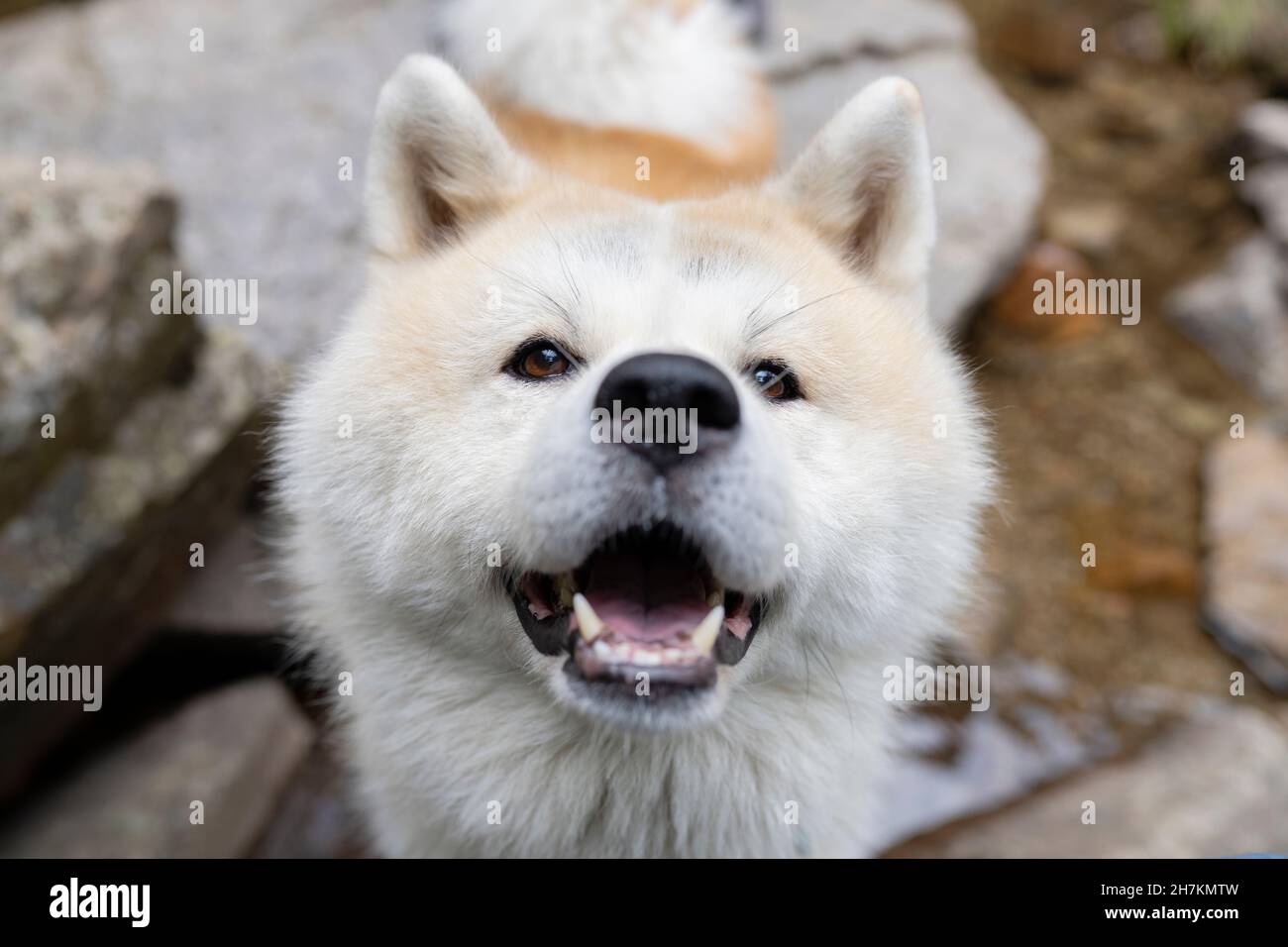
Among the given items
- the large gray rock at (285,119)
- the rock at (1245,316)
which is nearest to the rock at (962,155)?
the large gray rock at (285,119)

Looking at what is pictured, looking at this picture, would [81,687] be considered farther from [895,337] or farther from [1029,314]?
[1029,314]

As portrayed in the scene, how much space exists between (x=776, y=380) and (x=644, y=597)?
62 cm

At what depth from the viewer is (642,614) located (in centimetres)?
217

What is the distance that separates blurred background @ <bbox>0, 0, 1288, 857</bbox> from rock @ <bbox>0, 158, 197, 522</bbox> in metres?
0.01

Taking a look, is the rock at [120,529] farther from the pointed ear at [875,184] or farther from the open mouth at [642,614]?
the pointed ear at [875,184]

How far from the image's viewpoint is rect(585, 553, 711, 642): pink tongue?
2145mm

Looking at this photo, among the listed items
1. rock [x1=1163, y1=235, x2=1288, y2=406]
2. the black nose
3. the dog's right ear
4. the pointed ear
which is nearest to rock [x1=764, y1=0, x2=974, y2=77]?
rock [x1=1163, y1=235, x2=1288, y2=406]

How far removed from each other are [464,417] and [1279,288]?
235 inches

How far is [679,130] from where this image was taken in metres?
4.53

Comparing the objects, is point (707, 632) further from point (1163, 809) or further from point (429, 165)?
point (1163, 809)

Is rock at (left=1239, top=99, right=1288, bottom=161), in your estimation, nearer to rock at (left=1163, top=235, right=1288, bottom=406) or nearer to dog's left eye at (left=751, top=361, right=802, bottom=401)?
rock at (left=1163, top=235, right=1288, bottom=406)

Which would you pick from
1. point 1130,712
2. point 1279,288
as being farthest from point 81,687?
point 1279,288

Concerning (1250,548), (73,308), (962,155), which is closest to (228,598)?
(73,308)

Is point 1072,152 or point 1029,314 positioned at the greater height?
point 1072,152
